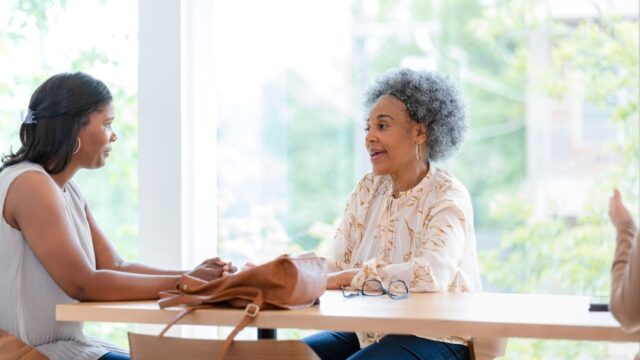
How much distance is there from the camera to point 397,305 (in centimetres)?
226

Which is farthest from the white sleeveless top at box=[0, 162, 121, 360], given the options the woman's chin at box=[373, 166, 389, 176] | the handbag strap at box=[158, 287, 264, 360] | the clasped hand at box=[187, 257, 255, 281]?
the woman's chin at box=[373, 166, 389, 176]

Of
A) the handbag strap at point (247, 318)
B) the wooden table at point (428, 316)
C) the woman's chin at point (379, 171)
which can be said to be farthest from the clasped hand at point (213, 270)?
the woman's chin at point (379, 171)

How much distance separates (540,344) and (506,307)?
2.23 meters

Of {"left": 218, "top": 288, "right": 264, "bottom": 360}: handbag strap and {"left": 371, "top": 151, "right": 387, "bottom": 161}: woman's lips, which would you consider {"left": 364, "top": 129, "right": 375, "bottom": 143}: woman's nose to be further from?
{"left": 218, "top": 288, "right": 264, "bottom": 360}: handbag strap

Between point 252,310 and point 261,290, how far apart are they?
0.23 ft

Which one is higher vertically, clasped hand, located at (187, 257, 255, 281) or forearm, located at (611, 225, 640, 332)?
forearm, located at (611, 225, 640, 332)

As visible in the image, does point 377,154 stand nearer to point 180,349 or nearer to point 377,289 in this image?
point 377,289

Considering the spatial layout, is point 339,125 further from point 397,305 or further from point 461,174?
point 397,305

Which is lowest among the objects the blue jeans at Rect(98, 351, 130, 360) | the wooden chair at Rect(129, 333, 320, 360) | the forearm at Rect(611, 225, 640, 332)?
the blue jeans at Rect(98, 351, 130, 360)

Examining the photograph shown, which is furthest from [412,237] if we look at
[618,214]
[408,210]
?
[618,214]

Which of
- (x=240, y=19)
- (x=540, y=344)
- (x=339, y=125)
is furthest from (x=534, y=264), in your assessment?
(x=240, y=19)

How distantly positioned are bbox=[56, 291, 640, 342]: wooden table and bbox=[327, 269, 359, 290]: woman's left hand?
15 cm

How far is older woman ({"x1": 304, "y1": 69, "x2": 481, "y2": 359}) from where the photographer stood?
8.43ft

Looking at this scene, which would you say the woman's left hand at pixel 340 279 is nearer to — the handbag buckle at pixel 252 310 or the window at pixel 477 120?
the handbag buckle at pixel 252 310
